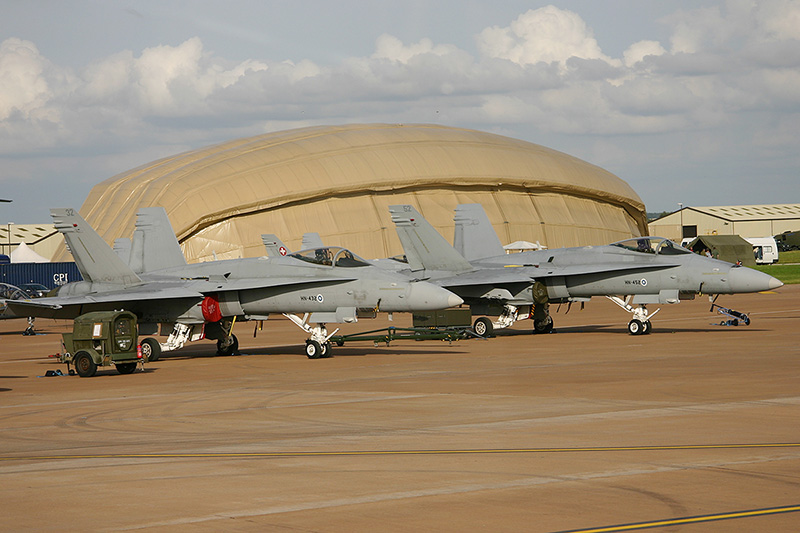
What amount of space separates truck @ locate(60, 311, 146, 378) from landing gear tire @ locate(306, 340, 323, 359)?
4.03 meters

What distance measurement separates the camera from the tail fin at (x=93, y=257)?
24.1 meters

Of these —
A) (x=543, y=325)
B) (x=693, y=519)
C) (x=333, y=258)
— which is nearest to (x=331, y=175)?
(x=543, y=325)

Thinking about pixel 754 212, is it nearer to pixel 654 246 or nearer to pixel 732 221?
pixel 732 221

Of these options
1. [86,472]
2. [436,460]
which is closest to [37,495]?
[86,472]

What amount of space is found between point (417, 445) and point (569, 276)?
59.9 feet

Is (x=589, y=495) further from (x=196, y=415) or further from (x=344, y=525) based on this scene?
(x=196, y=415)

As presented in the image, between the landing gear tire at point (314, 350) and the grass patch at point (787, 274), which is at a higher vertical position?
the grass patch at point (787, 274)

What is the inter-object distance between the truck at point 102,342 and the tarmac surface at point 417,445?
45 centimetres

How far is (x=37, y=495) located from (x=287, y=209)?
6080 centimetres

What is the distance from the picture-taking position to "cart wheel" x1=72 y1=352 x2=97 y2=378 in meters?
19.7

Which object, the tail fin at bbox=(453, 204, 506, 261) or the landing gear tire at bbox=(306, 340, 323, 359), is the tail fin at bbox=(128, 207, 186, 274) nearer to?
the landing gear tire at bbox=(306, 340, 323, 359)

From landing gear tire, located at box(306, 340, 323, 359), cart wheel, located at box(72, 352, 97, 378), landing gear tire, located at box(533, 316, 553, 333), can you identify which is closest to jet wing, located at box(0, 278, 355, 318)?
landing gear tire, located at box(306, 340, 323, 359)

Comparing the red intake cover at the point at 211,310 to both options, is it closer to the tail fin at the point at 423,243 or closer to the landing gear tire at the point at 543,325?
the tail fin at the point at 423,243

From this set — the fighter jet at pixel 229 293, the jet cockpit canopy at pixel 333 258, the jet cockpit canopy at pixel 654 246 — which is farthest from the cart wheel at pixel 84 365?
the jet cockpit canopy at pixel 654 246
